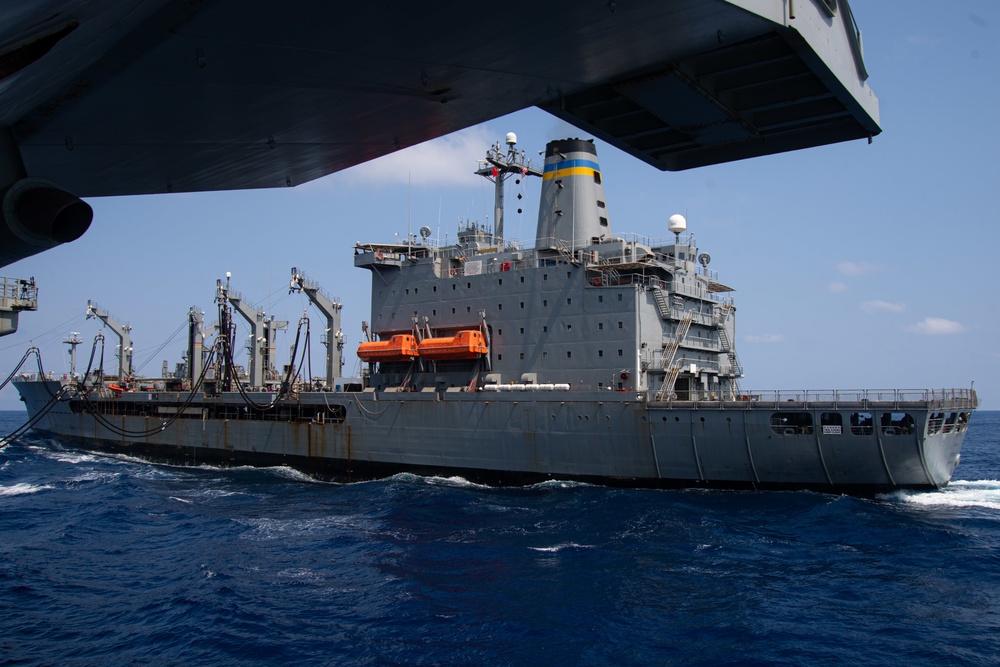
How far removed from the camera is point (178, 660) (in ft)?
33.6

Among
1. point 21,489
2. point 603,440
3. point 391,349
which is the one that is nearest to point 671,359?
point 603,440

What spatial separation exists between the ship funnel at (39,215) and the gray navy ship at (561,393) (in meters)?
18.3

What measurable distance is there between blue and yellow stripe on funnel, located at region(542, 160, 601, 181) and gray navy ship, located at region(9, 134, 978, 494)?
3.6 inches

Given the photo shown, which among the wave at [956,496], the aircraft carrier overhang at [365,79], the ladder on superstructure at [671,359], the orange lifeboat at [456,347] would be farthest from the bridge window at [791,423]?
the aircraft carrier overhang at [365,79]

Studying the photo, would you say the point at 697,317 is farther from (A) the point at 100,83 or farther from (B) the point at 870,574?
(A) the point at 100,83

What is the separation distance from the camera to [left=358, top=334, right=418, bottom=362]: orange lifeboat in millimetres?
28250

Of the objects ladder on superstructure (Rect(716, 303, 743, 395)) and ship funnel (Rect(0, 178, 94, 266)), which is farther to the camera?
ladder on superstructure (Rect(716, 303, 743, 395))

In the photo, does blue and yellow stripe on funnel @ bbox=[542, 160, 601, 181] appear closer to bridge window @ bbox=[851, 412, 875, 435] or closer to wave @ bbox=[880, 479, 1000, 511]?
bridge window @ bbox=[851, 412, 875, 435]

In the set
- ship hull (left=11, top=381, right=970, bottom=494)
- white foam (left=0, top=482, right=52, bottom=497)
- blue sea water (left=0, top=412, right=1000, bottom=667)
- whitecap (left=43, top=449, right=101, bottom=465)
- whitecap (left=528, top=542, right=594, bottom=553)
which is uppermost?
ship hull (left=11, top=381, right=970, bottom=494)

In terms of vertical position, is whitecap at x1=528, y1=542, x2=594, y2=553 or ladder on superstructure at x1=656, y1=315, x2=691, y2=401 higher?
ladder on superstructure at x1=656, y1=315, x2=691, y2=401

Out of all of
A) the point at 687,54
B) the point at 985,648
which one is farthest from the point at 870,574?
the point at 687,54

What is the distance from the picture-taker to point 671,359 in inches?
974

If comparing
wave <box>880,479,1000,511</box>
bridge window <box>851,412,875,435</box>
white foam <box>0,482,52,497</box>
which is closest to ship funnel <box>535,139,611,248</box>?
bridge window <box>851,412,875,435</box>

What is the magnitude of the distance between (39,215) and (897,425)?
20870mm
